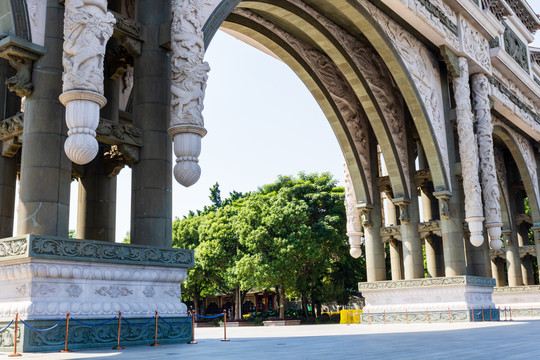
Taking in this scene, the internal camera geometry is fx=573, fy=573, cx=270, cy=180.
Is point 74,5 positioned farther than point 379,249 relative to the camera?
No

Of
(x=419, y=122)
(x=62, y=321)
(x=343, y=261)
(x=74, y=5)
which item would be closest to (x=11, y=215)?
(x=62, y=321)

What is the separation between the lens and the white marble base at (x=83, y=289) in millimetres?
8883

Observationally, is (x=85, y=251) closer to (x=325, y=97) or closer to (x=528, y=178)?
(x=325, y=97)

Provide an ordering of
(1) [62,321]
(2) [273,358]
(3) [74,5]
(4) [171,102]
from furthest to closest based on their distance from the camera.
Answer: (4) [171,102] < (3) [74,5] < (1) [62,321] < (2) [273,358]

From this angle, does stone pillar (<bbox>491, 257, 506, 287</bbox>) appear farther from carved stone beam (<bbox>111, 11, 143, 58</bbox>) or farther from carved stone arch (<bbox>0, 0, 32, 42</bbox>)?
carved stone arch (<bbox>0, 0, 32, 42</bbox>)

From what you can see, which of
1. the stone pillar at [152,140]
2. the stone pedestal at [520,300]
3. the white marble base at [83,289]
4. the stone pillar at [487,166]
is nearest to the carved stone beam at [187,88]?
the stone pillar at [152,140]

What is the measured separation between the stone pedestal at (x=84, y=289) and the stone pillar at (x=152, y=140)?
75cm

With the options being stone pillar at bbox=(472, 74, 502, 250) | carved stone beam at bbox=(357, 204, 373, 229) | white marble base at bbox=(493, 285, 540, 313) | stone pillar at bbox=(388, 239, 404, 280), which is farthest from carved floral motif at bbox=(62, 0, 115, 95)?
white marble base at bbox=(493, 285, 540, 313)

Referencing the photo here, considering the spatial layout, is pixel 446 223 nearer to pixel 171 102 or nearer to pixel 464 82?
pixel 464 82

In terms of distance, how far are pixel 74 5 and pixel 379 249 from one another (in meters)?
17.8

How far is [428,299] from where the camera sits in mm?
21859

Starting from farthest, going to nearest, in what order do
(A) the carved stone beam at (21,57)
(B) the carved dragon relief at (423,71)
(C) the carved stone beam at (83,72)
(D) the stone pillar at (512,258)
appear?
(D) the stone pillar at (512,258)
(B) the carved dragon relief at (423,71)
(A) the carved stone beam at (21,57)
(C) the carved stone beam at (83,72)

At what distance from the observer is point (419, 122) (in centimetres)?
2219

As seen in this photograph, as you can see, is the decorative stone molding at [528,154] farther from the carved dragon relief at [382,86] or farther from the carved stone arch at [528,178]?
the carved dragon relief at [382,86]
